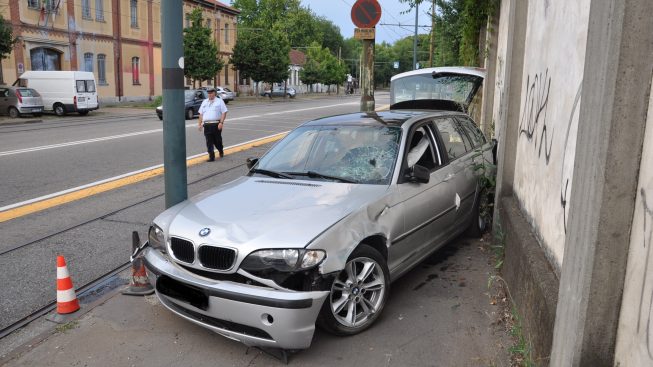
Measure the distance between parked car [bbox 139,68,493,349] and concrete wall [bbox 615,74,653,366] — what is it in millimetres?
1788

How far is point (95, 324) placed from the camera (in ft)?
14.0

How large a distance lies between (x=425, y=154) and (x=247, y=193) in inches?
71.6

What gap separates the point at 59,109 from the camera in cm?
2709

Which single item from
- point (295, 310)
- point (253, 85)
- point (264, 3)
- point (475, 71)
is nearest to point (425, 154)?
point (295, 310)

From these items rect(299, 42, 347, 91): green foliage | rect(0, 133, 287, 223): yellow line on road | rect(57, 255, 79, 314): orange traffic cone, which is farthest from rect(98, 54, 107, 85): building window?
rect(299, 42, 347, 91): green foliage

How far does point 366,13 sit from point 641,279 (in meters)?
8.72

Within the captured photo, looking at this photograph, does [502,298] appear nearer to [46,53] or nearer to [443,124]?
[443,124]

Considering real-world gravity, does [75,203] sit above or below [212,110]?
below

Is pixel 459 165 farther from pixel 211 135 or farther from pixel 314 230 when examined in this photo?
pixel 211 135

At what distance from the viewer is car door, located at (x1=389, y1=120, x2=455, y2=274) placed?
4.57 metres

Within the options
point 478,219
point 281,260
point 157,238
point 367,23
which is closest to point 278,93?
point 367,23

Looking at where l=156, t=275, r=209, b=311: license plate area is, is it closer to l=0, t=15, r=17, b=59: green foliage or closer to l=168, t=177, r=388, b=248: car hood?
l=168, t=177, r=388, b=248: car hood

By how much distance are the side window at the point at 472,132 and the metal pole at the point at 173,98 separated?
3218 millimetres

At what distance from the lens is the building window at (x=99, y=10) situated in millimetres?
36188
